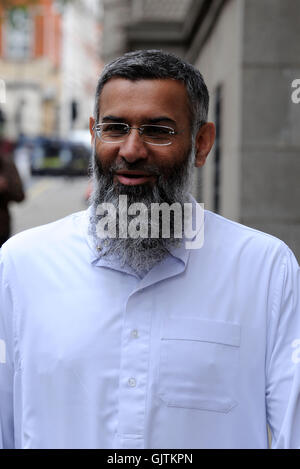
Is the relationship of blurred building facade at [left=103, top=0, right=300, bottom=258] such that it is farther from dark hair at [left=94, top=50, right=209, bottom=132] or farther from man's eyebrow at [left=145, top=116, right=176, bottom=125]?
man's eyebrow at [left=145, top=116, right=176, bottom=125]

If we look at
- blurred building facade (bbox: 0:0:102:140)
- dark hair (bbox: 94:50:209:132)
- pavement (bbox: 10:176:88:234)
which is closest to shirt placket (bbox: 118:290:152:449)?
dark hair (bbox: 94:50:209:132)

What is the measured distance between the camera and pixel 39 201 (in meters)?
21.7

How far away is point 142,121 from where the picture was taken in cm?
221

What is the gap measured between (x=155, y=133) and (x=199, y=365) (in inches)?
24.2

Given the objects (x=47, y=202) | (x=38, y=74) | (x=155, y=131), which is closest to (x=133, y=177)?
(x=155, y=131)

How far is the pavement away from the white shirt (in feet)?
31.5

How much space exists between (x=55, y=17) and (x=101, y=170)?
188ft

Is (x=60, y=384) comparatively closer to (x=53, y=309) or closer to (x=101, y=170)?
(x=53, y=309)

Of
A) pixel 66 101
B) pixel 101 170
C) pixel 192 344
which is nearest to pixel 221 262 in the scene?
pixel 192 344

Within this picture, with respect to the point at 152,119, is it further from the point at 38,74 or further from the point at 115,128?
the point at 38,74

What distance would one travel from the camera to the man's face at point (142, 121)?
86.7 inches

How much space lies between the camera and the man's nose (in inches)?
86.0

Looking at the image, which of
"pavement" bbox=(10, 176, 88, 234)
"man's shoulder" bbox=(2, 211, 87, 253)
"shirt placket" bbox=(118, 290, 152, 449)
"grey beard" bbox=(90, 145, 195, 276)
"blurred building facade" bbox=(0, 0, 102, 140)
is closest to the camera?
"shirt placket" bbox=(118, 290, 152, 449)
